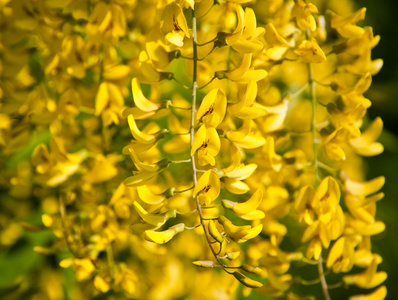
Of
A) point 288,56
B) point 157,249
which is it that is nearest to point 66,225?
point 157,249

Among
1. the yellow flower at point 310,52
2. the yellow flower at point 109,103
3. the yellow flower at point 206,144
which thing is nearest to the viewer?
the yellow flower at point 206,144

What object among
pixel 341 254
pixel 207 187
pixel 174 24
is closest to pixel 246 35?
pixel 174 24

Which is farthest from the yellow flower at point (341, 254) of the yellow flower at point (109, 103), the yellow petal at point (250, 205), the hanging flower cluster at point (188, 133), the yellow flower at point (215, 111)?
the yellow flower at point (109, 103)

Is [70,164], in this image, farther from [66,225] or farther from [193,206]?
[193,206]

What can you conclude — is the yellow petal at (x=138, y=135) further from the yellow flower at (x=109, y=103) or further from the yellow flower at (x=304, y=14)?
the yellow flower at (x=304, y=14)

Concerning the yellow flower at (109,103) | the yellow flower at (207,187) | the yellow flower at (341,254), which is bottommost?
the yellow flower at (341,254)

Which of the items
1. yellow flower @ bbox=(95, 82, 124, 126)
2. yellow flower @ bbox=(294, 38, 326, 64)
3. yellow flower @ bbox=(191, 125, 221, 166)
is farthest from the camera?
yellow flower @ bbox=(95, 82, 124, 126)

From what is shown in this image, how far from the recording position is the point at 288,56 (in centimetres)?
86

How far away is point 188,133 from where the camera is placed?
728 millimetres

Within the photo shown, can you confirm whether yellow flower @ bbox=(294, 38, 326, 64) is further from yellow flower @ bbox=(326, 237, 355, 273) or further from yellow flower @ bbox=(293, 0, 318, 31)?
yellow flower @ bbox=(326, 237, 355, 273)

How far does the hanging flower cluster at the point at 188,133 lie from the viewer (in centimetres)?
72

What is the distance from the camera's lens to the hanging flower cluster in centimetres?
72

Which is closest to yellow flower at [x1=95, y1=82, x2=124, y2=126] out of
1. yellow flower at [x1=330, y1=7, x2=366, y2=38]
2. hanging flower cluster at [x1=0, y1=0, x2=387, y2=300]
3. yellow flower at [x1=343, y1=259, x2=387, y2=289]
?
hanging flower cluster at [x1=0, y1=0, x2=387, y2=300]

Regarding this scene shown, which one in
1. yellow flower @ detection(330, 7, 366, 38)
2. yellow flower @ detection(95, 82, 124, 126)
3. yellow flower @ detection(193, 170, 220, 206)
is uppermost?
yellow flower @ detection(330, 7, 366, 38)
